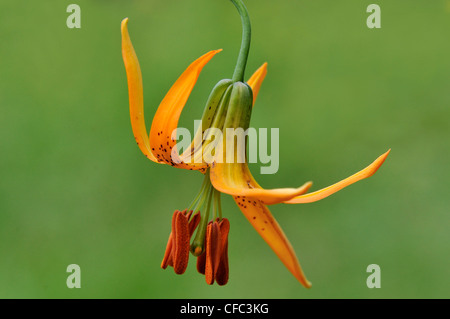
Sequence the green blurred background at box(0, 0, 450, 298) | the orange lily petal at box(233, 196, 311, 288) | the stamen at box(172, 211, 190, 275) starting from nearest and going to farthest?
1. the orange lily petal at box(233, 196, 311, 288)
2. the stamen at box(172, 211, 190, 275)
3. the green blurred background at box(0, 0, 450, 298)

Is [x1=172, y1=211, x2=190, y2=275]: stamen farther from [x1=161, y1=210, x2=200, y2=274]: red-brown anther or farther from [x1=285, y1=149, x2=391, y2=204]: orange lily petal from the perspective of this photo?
[x1=285, y1=149, x2=391, y2=204]: orange lily petal

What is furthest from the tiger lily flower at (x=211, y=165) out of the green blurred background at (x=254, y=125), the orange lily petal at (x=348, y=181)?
the green blurred background at (x=254, y=125)

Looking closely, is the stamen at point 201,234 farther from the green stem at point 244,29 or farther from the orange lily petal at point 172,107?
the green stem at point 244,29

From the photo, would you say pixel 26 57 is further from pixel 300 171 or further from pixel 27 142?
pixel 300 171

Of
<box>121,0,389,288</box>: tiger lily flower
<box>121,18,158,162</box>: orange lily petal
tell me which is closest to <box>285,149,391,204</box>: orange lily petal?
<box>121,0,389,288</box>: tiger lily flower

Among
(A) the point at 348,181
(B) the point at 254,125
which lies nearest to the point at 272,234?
(A) the point at 348,181
